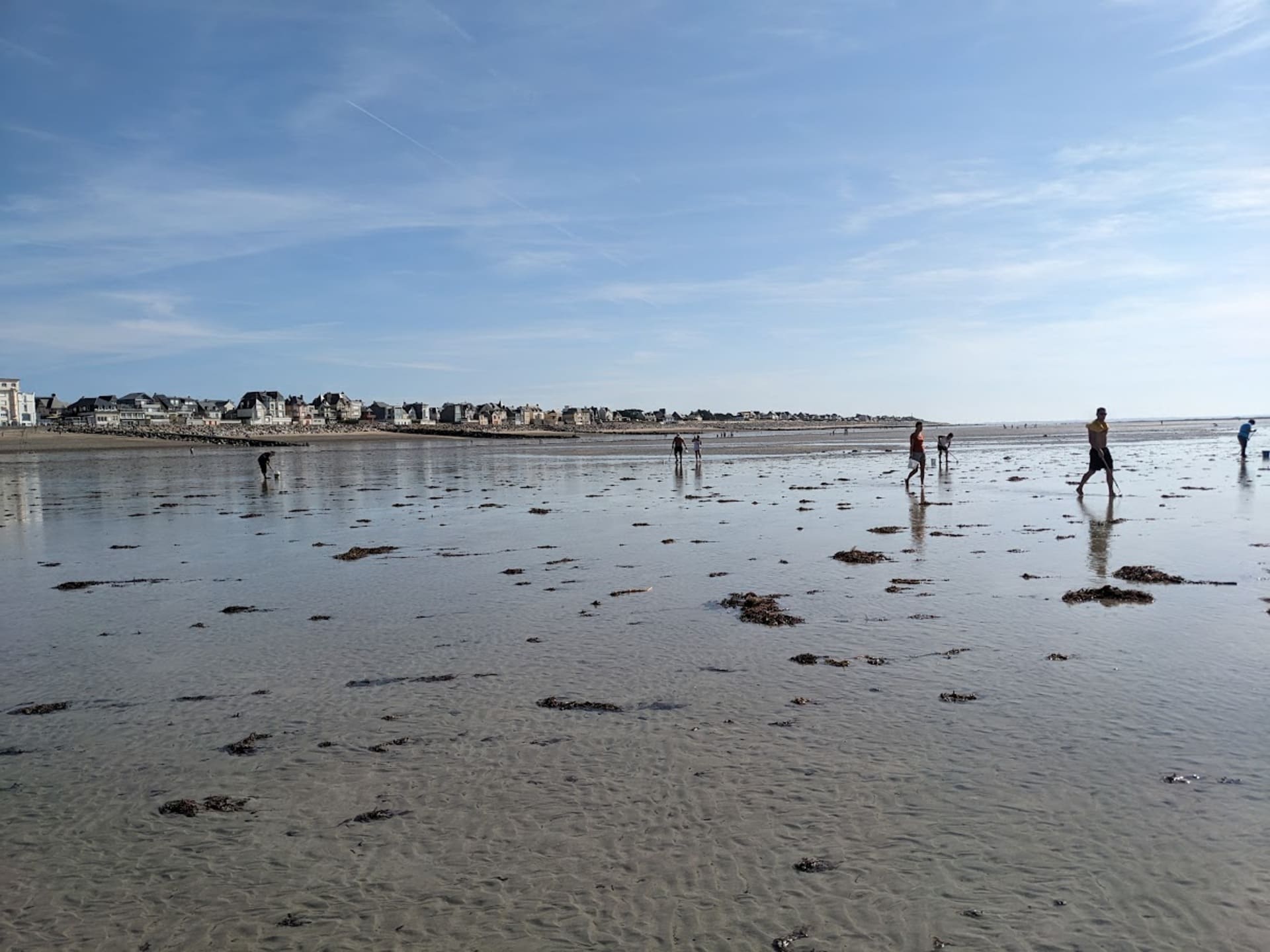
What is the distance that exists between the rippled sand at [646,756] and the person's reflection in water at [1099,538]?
4.4 inches

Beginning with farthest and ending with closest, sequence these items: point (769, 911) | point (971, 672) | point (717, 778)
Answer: point (971, 672) < point (717, 778) < point (769, 911)

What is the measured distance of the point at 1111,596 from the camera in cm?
1009

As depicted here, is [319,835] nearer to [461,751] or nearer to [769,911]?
[461,751]

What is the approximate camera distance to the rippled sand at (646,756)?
4031 millimetres

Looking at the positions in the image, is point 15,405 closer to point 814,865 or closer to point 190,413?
point 190,413

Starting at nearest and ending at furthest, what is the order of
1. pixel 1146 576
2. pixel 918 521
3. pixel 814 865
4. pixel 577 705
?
pixel 814 865, pixel 577 705, pixel 1146 576, pixel 918 521

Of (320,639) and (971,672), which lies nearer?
(971,672)

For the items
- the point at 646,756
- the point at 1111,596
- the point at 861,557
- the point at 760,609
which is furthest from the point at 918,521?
the point at 646,756

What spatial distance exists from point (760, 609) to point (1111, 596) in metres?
4.21

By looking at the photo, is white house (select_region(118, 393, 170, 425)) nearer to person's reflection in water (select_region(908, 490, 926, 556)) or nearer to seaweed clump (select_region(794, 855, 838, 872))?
person's reflection in water (select_region(908, 490, 926, 556))

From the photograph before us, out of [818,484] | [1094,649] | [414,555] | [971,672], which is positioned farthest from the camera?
[818,484]

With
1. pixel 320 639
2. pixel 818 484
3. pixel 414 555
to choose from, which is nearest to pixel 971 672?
pixel 320 639

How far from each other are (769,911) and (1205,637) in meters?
6.53

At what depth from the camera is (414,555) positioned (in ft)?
50.6
